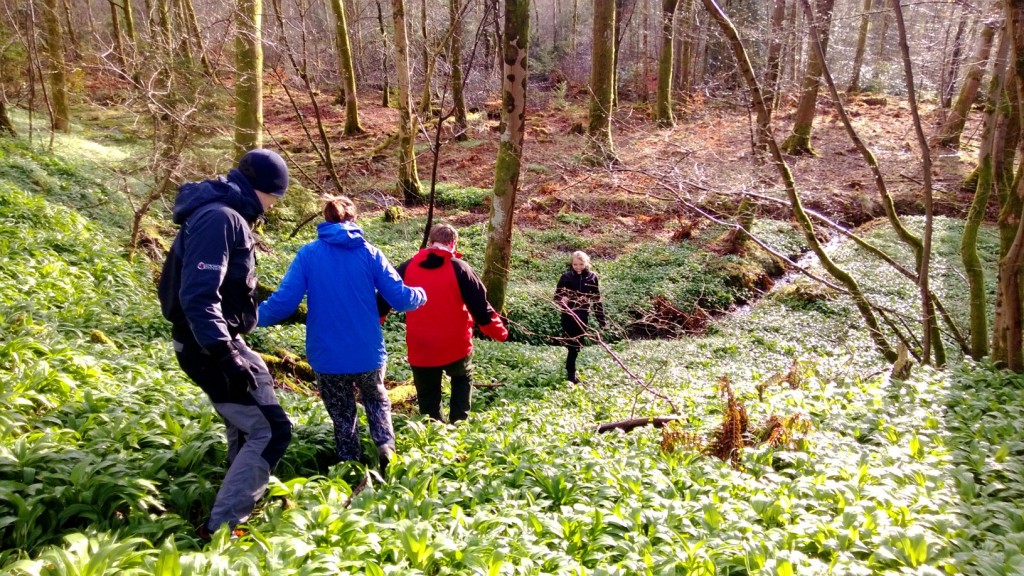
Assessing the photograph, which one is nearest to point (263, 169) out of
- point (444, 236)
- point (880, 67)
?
point (444, 236)

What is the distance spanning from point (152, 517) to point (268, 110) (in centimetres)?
3302

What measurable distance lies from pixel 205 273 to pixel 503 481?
2313mm

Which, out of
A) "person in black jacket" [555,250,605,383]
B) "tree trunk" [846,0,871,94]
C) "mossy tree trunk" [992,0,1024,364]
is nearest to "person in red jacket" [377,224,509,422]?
"person in black jacket" [555,250,605,383]

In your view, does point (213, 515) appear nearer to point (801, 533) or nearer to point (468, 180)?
point (801, 533)

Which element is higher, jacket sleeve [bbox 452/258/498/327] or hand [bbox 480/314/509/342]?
jacket sleeve [bbox 452/258/498/327]

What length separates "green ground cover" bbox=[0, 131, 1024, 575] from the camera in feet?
9.68

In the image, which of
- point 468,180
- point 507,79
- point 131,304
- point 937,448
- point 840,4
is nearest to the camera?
point 937,448

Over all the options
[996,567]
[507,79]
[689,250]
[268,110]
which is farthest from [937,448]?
[268,110]

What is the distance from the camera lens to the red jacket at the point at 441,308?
5352 millimetres

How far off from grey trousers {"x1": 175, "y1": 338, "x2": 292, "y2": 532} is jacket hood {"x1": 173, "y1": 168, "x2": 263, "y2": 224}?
753mm

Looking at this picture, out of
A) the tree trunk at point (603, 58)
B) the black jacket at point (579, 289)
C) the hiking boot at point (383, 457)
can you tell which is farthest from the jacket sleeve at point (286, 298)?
the tree trunk at point (603, 58)

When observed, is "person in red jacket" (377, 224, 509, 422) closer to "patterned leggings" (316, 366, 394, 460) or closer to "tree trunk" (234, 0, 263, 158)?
"patterned leggings" (316, 366, 394, 460)

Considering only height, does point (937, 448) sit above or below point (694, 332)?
above

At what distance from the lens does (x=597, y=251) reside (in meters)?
16.8
